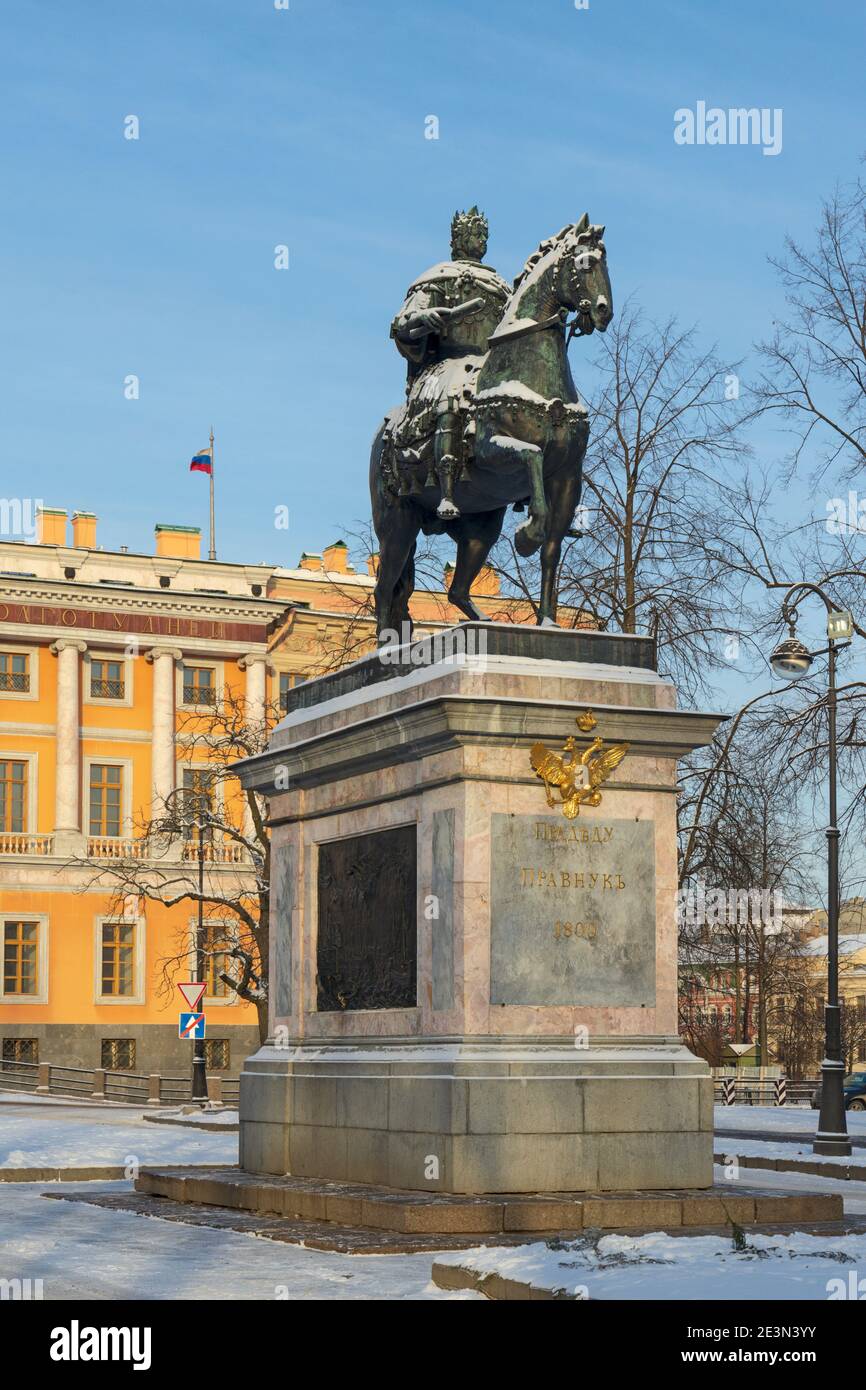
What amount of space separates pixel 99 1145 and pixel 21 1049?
3991cm

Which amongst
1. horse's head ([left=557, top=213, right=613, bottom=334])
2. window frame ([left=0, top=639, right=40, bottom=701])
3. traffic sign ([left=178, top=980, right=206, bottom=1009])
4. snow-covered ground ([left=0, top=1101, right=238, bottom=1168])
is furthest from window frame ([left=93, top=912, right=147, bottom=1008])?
horse's head ([left=557, top=213, right=613, bottom=334])

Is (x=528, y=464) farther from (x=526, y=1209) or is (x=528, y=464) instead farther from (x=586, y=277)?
(x=526, y=1209)

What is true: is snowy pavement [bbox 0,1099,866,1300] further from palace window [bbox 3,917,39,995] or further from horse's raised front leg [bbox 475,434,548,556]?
palace window [bbox 3,917,39,995]

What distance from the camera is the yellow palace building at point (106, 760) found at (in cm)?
6650

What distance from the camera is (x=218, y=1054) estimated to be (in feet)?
224

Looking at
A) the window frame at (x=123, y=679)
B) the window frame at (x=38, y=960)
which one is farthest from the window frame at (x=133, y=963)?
the window frame at (x=123, y=679)

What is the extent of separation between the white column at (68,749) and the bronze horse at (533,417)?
52261 millimetres

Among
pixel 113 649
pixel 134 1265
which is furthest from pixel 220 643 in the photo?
pixel 134 1265

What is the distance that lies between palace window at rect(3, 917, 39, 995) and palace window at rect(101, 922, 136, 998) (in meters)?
2.31

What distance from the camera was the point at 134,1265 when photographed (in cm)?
1184

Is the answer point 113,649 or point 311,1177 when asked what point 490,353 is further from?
point 113,649

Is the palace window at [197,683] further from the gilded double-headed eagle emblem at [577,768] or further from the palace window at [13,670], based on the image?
the gilded double-headed eagle emblem at [577,768]

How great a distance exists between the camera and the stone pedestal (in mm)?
14195
